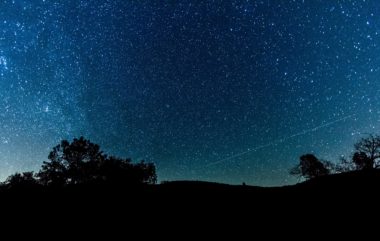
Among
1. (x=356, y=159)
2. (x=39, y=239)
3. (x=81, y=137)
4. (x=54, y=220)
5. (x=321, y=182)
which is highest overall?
(x=81, y=137)

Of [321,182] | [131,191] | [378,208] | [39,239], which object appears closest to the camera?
[39,239]

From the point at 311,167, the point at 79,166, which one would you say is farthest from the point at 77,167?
the point at 311,167

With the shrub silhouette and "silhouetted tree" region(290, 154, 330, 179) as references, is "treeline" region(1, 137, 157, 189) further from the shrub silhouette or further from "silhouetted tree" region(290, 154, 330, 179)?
"silhouetted tree" region(290, 154, 330, 179)

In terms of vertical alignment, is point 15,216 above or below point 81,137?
below

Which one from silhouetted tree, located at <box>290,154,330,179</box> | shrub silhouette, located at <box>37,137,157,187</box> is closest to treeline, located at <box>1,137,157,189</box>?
shrub silhouette, located at <box>37,137,157,187</box>

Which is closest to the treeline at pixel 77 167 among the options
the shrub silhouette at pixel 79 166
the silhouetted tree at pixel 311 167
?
the shrub silhouette at pixel 79 166

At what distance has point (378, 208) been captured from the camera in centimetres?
1113

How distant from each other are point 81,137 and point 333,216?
44.8m

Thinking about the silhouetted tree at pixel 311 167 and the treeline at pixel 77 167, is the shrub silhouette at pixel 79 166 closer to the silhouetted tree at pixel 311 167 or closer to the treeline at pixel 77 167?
the treeline at pixel 77 167

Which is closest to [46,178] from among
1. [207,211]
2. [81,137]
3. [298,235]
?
[81,137]

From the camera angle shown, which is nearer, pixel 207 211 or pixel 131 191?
pixel 207 211

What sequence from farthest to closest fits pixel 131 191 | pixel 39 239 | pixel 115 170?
pixel 115 170
pixel 131 191
pixel 39 239

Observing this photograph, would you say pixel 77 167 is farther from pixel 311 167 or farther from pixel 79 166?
pixel 311 167

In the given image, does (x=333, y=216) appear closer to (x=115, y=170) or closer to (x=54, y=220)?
(x=54, y=220)
